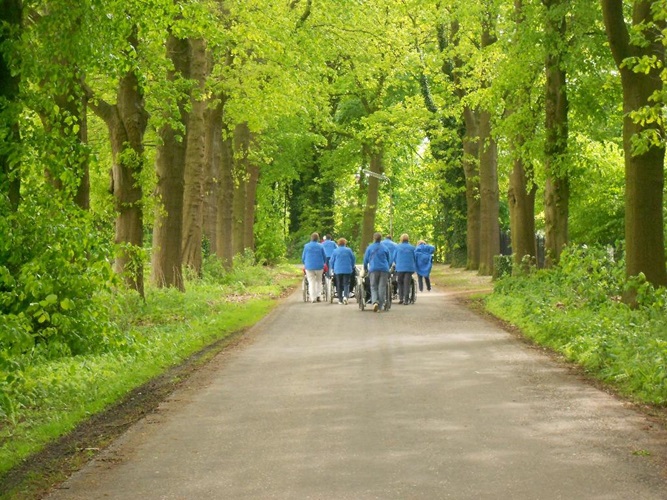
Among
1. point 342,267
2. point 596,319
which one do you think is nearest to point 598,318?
point 596,319

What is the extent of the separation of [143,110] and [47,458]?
571 inches

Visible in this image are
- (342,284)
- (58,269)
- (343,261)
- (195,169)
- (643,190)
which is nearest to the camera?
(58,269)

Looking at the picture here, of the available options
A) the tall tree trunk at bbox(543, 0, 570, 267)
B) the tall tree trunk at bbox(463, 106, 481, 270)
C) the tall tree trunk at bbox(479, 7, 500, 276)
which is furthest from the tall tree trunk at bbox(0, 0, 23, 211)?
the tall tree trunk at bbox(463, 106, 481, 270)

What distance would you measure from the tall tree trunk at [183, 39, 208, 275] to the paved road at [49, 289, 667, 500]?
1332 centimetres

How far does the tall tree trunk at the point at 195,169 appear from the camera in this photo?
2842cm

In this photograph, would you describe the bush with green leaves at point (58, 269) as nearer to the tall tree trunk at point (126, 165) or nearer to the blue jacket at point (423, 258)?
the tall tree trunk at point (126, 165)

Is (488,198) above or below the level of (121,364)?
above

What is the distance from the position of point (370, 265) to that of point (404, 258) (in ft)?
6.56

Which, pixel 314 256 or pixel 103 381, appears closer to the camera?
pixel 103 381

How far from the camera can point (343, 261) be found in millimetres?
29906

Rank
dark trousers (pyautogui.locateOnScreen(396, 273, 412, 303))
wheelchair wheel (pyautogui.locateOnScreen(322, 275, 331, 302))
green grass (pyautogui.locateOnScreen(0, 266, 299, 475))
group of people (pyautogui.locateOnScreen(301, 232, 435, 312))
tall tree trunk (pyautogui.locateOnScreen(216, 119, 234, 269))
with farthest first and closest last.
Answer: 1. tall tree trunk (pyautogui.locateOnScreen(216, 119, 234, 269))
2. wheelchair wheel (pyautogui.locateOnScreen(322, 275, 331, 302))
3. dark trousers (pyautogui.locateOnScreen(396, 273, 412, 303))
4. group of people (pyautogui.locateOnScreen(301, 232, 435, 312))
5. green grass (pyautogui.locateOnScreen(0, 266, 299, 475))

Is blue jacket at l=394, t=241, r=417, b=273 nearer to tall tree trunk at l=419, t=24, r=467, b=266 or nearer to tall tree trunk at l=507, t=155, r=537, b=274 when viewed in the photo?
tall tree trunk at l=507, t=155, r=537, b=274

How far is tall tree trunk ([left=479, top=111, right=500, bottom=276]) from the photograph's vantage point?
1623 inches

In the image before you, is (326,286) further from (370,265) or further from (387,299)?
(387,299)
